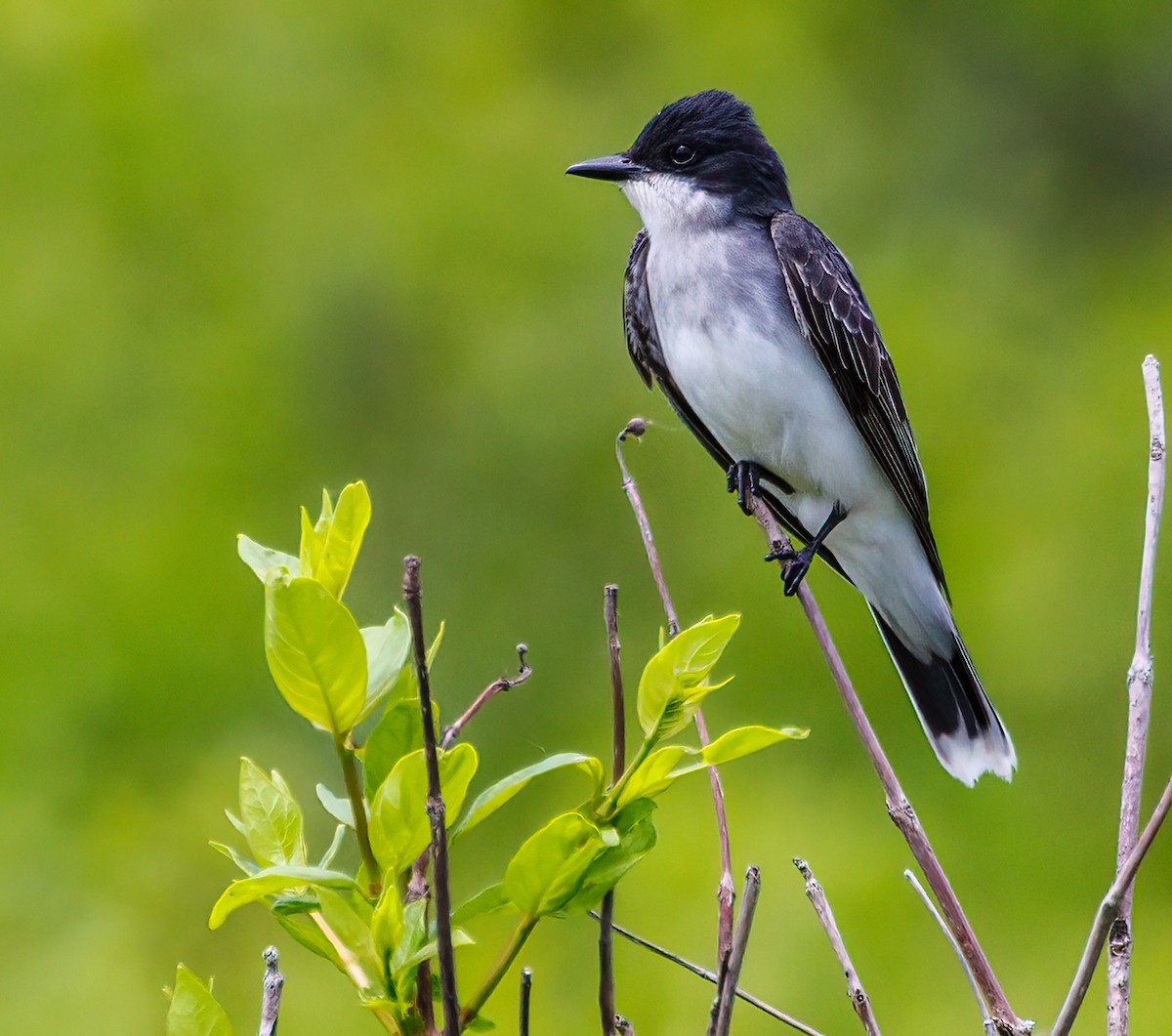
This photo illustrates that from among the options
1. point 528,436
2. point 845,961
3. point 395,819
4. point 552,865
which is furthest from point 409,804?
point 528,436

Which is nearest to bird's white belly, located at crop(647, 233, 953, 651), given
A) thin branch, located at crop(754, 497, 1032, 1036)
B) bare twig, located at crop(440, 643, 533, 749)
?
thin branch, located at crop(754, 497, 1032, 1036)

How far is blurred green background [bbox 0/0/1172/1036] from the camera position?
5023 mm

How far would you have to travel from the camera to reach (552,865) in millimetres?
1211

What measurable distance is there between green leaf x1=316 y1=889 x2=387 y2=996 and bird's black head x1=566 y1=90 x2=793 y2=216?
3.09m

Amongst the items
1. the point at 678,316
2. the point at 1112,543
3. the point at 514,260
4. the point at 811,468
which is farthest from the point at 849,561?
the point at 514,260

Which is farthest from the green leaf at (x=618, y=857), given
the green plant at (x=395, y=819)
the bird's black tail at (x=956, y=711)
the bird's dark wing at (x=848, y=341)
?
the bird's dark wing at (x=848, y=341)

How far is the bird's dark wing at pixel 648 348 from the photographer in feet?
13.3

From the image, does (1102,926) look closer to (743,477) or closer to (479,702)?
(479,702)

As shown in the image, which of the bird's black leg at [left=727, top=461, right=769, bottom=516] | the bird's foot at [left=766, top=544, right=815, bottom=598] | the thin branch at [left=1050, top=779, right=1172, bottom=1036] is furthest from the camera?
the bird's black leg at [left=727, top=461, right=769, bottom=516]

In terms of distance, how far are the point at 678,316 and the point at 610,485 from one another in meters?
2.38

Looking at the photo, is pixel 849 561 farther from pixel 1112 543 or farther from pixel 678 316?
pixel 1112 543

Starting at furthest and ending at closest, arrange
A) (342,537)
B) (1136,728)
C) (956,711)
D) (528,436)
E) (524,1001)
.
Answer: (528,436) < (956,711) < (1136,728) < (342,537) < (524,1001)

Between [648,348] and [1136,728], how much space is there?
2.65 metres

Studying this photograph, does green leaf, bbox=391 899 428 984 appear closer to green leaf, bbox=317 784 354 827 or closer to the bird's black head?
green leaf, bbox=317 784 354 827
